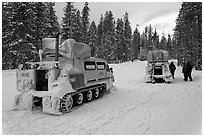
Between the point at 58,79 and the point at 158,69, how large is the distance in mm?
10304

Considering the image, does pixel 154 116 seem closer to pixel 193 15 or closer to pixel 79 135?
pixel 79 135

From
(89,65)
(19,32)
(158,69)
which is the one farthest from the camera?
(19,32)

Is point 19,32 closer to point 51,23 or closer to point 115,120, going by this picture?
point 51,23

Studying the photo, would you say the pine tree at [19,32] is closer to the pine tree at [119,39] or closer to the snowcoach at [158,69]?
the snowcoach at [158,69]

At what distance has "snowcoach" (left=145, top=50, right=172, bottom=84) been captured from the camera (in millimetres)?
13959

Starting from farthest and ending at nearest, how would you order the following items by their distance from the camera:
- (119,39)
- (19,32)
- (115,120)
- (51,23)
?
(119,39), (51,23), (19,32), (115,120)

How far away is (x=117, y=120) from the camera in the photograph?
18.3 feet

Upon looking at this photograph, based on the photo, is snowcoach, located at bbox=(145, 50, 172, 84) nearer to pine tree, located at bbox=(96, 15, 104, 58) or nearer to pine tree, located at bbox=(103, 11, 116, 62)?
pine tree, located at bbox=(103, 11, 116, 62)

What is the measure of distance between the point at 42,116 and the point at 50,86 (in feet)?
3.63

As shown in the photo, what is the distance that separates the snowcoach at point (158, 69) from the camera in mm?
13959

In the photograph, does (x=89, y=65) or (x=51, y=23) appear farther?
(x=51, y=23)

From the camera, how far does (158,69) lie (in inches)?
581

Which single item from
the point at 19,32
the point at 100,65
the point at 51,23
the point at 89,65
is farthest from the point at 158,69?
the point at 51,23

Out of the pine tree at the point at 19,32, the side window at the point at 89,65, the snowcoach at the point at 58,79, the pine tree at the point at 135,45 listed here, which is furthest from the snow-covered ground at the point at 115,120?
the pine tree at the point at 135,45
